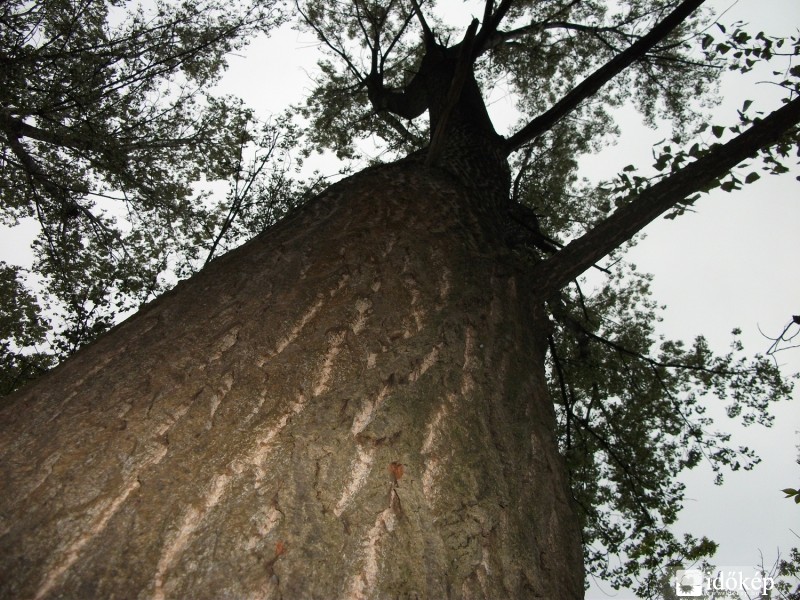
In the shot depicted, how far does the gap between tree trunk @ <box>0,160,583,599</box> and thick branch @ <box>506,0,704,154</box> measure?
2.92m

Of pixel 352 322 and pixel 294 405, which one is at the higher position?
pixel 352 322

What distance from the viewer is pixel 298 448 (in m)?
1.18

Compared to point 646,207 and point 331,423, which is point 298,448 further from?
point 646,207

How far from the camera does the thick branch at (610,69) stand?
12.1 feet

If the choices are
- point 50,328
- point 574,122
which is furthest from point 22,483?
point 574,122

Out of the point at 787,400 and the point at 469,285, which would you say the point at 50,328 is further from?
the point at 787,400

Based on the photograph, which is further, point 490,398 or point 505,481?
point 490,398

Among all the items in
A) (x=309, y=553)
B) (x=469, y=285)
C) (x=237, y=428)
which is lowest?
(x=309, y=553)

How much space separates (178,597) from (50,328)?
20.1 feet

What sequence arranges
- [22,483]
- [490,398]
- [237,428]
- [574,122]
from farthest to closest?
[574,122] < [490,398] < [237,428] < [22,483]

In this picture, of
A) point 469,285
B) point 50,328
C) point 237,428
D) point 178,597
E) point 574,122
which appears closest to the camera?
point 178,597

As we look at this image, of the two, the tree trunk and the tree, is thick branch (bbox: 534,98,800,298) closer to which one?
the tree

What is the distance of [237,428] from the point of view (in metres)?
1.21

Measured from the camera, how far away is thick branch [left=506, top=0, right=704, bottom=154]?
3.70 metres
